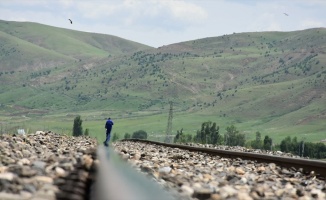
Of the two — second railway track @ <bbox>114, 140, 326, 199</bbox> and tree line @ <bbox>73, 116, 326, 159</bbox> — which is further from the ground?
tree line @ <bbox>73, 116, 326, 159</bbox>

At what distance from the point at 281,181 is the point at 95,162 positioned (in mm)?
4734

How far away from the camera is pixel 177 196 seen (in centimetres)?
711

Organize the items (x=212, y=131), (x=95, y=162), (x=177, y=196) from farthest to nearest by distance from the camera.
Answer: (x=212, y=131) → (x=95, y=162) → (x=177, y=196)

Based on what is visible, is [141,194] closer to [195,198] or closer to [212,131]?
[195,198]

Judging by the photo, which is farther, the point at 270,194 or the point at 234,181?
the point at 234,181

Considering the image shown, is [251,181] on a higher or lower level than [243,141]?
lower

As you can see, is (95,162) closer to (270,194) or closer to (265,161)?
(270,194)

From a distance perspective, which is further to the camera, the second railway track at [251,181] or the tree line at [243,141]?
the tree line at [243,141]

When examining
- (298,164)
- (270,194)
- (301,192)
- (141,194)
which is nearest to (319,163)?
(298,164)

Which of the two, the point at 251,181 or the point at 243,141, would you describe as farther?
the point at 243,141

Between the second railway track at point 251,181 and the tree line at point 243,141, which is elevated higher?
the tree line at point 243,141

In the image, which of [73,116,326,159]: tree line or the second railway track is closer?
the second railway track

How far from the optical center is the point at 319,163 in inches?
562

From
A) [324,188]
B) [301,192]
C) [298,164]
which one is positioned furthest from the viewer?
[298,164]
